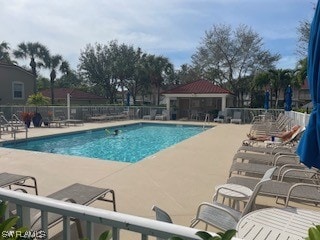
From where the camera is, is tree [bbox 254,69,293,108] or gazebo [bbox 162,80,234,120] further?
tree [bbox 254,69,293,108]

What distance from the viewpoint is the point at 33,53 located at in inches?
1294

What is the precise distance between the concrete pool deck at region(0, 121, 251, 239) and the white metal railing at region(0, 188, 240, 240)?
7.36 ft

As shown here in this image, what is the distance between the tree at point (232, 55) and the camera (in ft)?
103

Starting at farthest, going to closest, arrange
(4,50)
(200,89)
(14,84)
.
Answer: (4,50), (14,84), (200,89)

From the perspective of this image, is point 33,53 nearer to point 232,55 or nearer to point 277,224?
point 232,55

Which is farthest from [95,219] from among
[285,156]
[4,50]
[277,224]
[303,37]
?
[4,50]

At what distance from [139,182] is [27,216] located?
3658mm

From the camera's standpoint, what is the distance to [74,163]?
7.18 meters

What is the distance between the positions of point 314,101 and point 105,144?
11.6 meters

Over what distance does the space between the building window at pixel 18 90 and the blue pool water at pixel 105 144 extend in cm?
1264

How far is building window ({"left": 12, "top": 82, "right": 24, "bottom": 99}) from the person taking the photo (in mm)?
24841

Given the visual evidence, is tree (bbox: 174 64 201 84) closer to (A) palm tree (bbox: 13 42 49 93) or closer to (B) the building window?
(A) palm tree (bbox: 13 42 49 93)

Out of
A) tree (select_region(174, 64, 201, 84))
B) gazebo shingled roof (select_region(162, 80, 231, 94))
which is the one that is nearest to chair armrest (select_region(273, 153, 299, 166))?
gazebo shingled roof (select_region(162, 80, 231, 94))

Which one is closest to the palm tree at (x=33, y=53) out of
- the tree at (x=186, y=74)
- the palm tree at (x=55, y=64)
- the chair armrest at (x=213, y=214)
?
the palm tree at (x=55, y=64)
